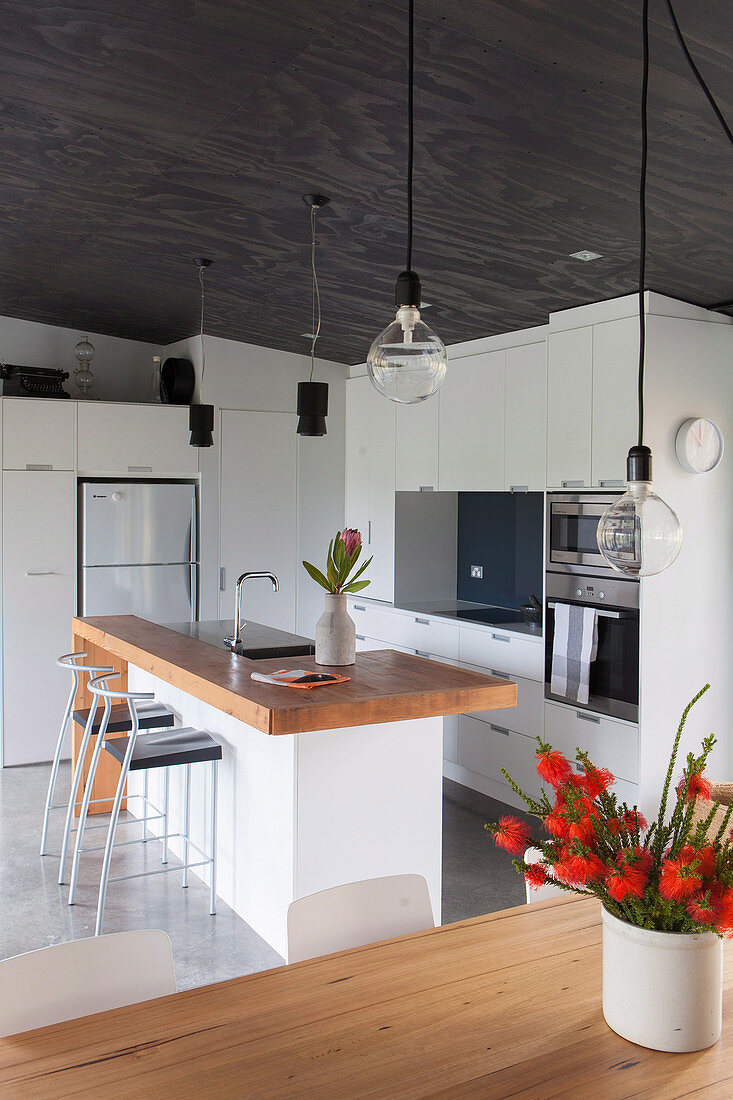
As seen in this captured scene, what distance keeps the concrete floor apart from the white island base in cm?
16

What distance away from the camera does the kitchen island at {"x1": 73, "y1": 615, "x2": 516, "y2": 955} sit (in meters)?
2.94

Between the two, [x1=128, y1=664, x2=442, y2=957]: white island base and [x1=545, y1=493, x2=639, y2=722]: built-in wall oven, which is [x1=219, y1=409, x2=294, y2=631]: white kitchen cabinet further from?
[x1=128, y1=664, x2=442, y2=957]: white island base

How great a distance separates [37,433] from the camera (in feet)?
18.8

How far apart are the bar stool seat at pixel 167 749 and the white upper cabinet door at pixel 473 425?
2.23 metres

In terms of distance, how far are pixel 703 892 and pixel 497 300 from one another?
141 inches

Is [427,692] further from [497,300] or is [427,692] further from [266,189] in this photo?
[497,300]

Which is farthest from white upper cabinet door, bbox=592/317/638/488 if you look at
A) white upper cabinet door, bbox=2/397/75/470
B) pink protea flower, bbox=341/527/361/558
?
white upper cabinet door, bbox=2/397/75/470

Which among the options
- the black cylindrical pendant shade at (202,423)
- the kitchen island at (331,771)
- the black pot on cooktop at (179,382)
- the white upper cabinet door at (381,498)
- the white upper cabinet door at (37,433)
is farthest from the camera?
the black pot on cooktop at (179,382)

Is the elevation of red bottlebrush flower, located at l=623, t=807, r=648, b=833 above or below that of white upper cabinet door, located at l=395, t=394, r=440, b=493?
below

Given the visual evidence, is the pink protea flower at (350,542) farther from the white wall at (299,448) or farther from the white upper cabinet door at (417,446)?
the white wall at (299,448)

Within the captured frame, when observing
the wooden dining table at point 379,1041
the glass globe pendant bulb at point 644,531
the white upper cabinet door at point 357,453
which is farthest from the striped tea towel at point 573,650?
the glass globe pendant bulb at point 644,531

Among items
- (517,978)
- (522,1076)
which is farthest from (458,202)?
(522,1076)

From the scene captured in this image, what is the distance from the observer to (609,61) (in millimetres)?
2166

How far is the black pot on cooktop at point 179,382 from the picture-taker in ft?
20.3
